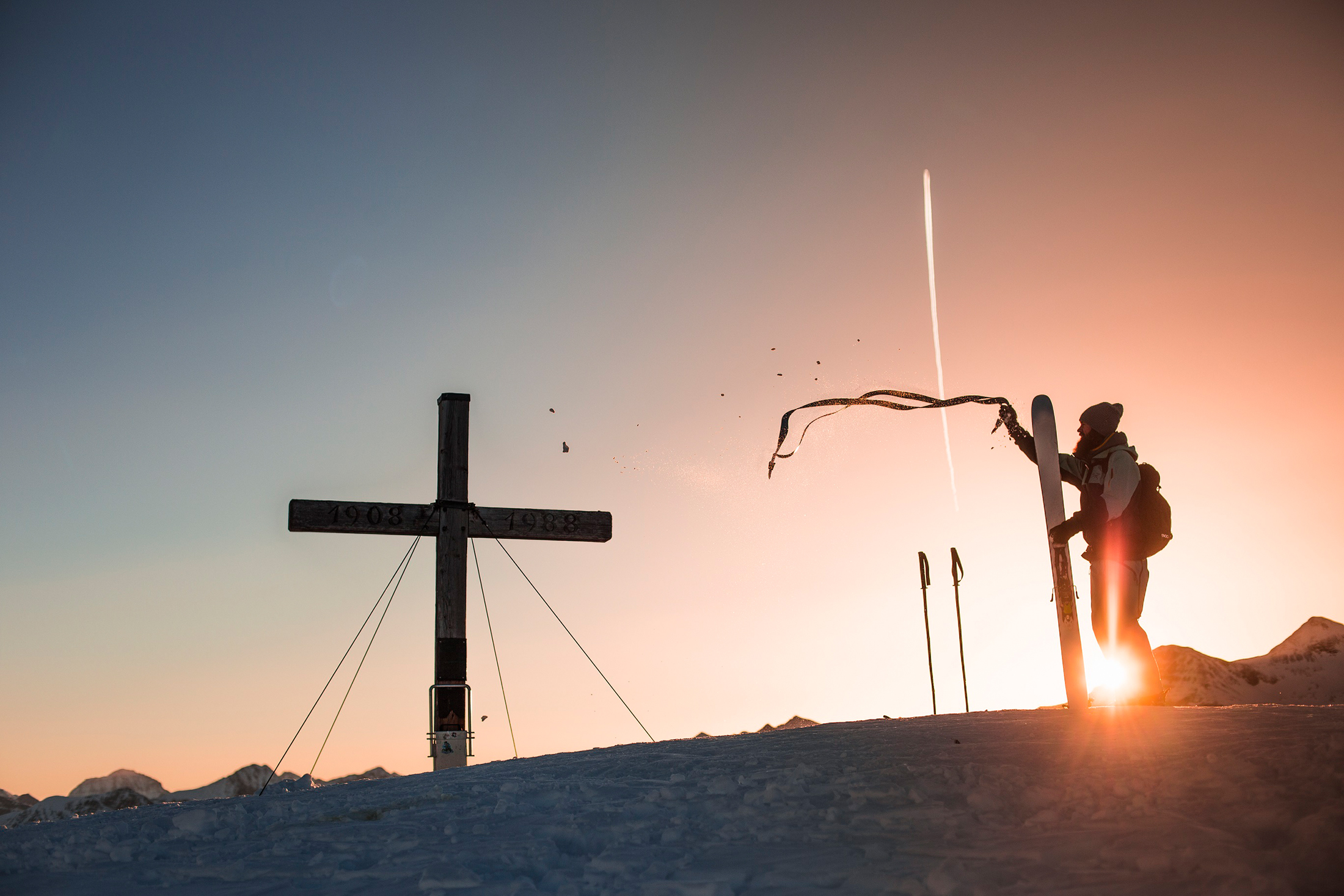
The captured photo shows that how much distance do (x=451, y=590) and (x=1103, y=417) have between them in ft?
20.8

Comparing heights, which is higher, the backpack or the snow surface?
the backpack

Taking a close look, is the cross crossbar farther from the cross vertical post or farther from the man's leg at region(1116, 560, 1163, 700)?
the man's leg at region(1116, 560, 1163, 700)

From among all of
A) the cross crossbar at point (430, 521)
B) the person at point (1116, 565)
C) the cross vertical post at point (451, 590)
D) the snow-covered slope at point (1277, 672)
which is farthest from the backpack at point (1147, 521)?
the snow-covered slope at point (1277, 672)

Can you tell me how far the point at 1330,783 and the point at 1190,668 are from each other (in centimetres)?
5501

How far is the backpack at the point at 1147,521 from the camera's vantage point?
6551 mm

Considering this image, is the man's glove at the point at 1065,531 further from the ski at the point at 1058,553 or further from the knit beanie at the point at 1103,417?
the knit beanie at the point at 1103,417

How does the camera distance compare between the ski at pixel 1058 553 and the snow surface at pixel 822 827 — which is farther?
the ski at pixel 1058 553

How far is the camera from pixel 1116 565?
6.59m

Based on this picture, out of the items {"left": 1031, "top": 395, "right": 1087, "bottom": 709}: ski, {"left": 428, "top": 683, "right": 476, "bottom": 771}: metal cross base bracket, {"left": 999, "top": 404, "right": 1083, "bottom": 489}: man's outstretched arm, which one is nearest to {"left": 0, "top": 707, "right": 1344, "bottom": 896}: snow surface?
{"left": 1031, "top": 395, "right": 1087, "bottom": 709}: ski

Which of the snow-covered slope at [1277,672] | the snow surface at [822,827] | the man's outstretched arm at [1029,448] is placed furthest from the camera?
the snow-covered slope at [1277,672]

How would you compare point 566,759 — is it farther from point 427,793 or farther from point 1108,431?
point 1108,431

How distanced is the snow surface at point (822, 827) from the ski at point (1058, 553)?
1.14 m

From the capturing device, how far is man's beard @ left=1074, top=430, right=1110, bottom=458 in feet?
22.5

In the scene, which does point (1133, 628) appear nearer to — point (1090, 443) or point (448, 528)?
point (1090, 443)
